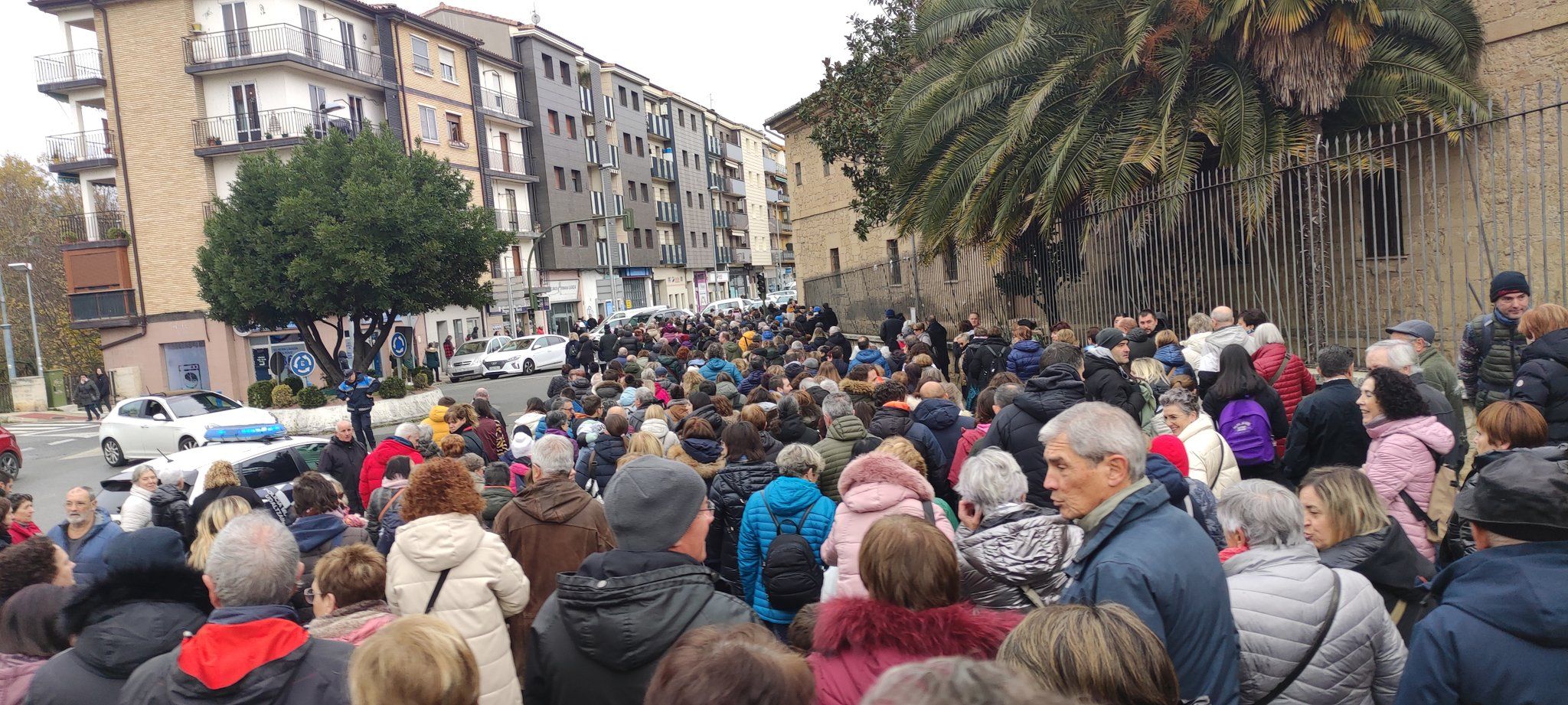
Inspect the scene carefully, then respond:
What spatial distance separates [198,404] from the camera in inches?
733

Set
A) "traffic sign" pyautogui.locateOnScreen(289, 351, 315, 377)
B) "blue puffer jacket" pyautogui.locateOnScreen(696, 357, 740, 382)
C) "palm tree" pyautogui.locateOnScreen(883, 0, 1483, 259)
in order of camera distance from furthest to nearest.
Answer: "traffic sign" pyautogui.locateOnScreen(289, 351, 315, 377) < "blue puffer jacket" pyautogui.locateOnScreen(696, 357, 740, 382) < "palm tree" pyautogui.locateOnScreen(883, 0, 1483, 259)

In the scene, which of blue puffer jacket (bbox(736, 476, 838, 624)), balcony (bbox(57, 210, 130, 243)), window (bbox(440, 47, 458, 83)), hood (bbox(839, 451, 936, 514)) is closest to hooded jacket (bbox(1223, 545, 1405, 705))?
hood (bbox(839, 451, 936, 514))

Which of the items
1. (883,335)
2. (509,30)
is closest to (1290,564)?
(883,335)

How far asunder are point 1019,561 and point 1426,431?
2711mm

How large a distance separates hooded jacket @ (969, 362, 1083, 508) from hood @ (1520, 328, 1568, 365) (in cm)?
268

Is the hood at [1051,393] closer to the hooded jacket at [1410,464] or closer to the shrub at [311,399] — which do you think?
the hooded jacket at [1410,464]

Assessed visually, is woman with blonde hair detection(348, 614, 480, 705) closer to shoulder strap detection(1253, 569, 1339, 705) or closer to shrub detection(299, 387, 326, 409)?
shoulder strap detection(1253, 569, 1339, 705)

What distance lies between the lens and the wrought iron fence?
29.3ft

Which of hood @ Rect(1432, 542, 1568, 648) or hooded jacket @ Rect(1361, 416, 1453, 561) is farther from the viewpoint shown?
hooded jacket @ Rect(1361, 416, 1453, 561)

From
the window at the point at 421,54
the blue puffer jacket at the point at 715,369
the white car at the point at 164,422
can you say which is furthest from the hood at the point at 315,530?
the window at the point at 421,54

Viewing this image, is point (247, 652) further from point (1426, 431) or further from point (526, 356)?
point (526, 356)

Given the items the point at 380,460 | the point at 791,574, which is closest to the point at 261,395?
the point at 380,460

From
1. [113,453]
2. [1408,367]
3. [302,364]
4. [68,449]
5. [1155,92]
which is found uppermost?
[1155,92]

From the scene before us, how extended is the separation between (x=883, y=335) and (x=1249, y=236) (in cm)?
816
